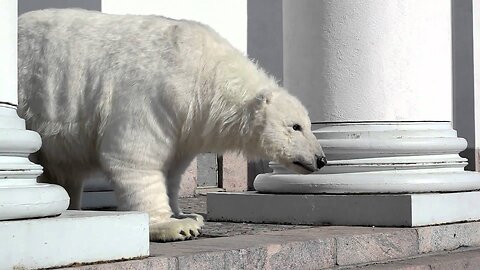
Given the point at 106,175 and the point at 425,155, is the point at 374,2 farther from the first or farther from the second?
the point at 106,175

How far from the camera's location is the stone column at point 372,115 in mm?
6715

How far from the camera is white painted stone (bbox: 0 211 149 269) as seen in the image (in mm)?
4016

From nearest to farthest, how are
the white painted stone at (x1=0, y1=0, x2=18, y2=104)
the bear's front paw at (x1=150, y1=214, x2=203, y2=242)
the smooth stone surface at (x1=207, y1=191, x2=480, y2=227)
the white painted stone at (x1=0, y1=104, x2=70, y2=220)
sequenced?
the white painted stone at (x1=0, y1=104, x2=70, y2=220)
the white painted stone at (x1=0, y1=0, x2=18, y2=104)
the bear's front paw at (x1=150, y1=214, x2=203, y2=242)
the smooth stone surface at (x1=207, y1=191, x2=480, y2=227)

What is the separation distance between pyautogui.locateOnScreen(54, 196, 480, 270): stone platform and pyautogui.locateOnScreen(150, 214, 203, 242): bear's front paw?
75 millimetres

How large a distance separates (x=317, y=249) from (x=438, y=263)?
750 millimetres

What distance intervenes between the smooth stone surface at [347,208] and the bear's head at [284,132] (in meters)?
0.57

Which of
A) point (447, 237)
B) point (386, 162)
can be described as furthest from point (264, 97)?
point (447, 237)

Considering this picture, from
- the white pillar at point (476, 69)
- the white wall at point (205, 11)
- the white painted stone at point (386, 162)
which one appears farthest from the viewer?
the white pillar at point (476, 69)

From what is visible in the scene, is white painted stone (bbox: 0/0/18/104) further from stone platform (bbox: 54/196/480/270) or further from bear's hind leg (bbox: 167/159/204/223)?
bear's hind leg (bbox: 167/159/204/223)

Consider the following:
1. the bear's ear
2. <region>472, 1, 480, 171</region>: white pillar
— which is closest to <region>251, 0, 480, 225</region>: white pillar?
the bear's ear

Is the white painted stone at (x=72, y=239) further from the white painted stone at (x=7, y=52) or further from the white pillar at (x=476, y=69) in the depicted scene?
the white pillar at (x=476, y=69)

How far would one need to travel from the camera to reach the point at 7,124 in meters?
4.34

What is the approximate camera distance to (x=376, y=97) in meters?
6.86

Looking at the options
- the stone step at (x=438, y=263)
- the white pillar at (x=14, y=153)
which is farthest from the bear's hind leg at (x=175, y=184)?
the white pillar at (x=14, y=153)
